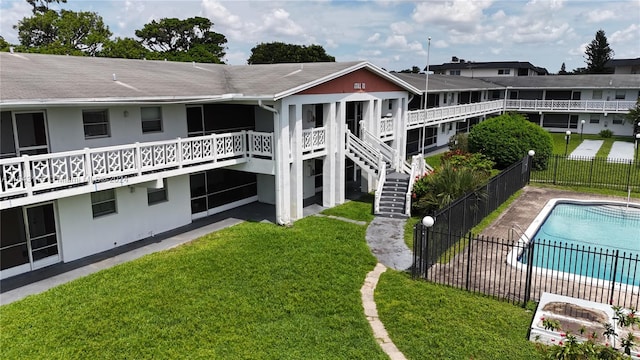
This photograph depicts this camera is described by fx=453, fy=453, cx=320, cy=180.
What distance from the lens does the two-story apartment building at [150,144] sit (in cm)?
1216

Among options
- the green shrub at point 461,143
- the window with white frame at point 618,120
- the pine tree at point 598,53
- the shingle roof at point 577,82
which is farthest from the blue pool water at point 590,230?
the pine tree at point 598,53

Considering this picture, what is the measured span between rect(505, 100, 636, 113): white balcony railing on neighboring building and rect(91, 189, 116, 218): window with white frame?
43.1m

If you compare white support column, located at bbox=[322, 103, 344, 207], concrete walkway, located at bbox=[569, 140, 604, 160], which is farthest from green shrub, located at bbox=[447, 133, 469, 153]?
white support column, located at bbox=[322, 103, 344, 207]

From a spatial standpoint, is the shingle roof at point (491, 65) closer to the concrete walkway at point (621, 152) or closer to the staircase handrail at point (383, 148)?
the concrete walkway at point (621, 152)

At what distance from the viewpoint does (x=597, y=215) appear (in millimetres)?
20359

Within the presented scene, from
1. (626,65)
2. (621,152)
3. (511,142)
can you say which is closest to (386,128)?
(511,142)

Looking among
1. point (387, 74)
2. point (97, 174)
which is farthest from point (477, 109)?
point (97, 174)

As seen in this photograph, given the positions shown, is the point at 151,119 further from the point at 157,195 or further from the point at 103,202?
the point at 103,202

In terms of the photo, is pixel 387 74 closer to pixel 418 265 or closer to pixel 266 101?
pixel 266 101

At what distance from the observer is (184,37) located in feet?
239

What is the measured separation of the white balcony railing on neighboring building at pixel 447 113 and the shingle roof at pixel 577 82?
5.02 meters

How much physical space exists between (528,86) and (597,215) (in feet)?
103

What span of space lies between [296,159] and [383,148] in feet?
19.5

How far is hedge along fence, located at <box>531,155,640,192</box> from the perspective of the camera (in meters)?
24.4
